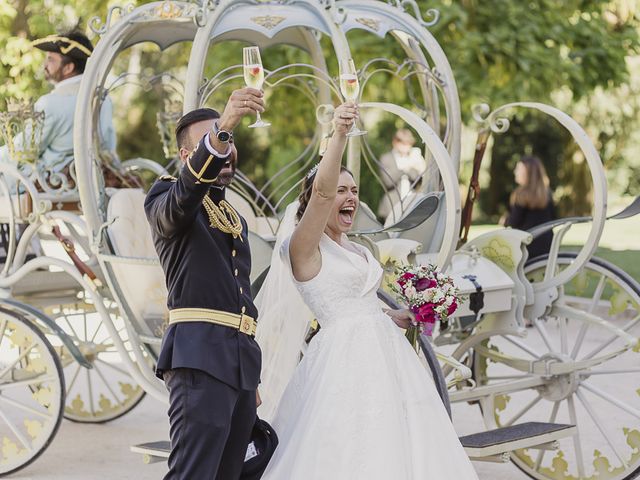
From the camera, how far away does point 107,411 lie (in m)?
6.65

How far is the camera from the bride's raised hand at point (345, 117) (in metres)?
3.26

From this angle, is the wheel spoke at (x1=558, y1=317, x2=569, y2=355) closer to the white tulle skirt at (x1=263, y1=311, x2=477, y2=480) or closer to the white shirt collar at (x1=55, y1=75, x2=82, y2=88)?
the white tulle skirt at (x1=263, y1=311, x2=477, y2=480)

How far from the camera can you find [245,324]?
344cm

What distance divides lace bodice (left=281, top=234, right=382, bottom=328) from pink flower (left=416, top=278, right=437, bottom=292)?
162 millimetres

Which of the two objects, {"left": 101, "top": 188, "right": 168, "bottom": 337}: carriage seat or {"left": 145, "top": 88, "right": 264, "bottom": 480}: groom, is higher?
{"left": 101, "top": 188, "right": 168, "bottom": 337}: carriage seat

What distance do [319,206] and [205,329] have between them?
1.94 feet

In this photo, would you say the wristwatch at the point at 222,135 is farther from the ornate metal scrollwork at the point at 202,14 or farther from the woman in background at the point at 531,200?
the woman in background at the point at 531,200

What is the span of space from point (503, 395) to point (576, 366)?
68 centimetres

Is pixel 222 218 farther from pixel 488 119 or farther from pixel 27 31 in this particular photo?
pixel 27 31

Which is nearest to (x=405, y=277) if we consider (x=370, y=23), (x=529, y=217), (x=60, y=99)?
(x=370, y=23)

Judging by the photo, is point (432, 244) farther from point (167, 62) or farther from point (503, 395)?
point (167, 62)

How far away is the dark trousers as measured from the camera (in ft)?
10.8

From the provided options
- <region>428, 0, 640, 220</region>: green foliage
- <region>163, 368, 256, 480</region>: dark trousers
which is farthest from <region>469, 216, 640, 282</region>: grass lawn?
<region>163, 368, 256, 480</region>: dark trousers

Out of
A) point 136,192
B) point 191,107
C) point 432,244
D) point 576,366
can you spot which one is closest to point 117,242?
point 136,192
